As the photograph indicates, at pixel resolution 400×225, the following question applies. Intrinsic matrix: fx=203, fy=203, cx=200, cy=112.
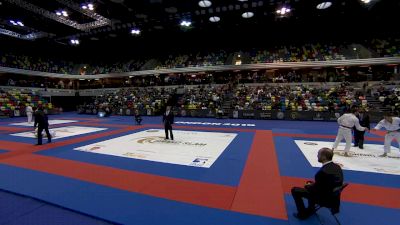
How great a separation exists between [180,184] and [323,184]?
3.09 meters

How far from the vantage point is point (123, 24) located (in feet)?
82.3

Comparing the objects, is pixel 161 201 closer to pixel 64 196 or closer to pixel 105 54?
pixel 64 196

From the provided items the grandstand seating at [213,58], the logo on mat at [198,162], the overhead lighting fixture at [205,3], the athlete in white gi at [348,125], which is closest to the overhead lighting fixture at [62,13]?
the overhead lighting fixture at [205,3]

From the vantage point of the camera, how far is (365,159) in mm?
6824

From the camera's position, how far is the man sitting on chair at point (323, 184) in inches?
120

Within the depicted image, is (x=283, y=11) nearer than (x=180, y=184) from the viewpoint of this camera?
No

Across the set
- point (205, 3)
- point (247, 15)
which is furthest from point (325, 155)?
point (247, 15)

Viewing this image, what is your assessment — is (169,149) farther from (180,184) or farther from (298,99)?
(298,99)

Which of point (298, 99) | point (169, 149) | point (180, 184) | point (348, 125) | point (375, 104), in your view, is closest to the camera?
point (180, 184)

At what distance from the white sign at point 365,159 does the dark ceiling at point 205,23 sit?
16.9 metres

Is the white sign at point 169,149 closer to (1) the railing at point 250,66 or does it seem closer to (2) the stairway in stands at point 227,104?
(2) the stairway in stands at point 227,104

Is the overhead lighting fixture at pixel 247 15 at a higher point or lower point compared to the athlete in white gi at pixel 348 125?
higher

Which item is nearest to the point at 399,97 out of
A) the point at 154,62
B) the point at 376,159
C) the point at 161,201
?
the point at 376,159

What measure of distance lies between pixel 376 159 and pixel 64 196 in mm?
9180
